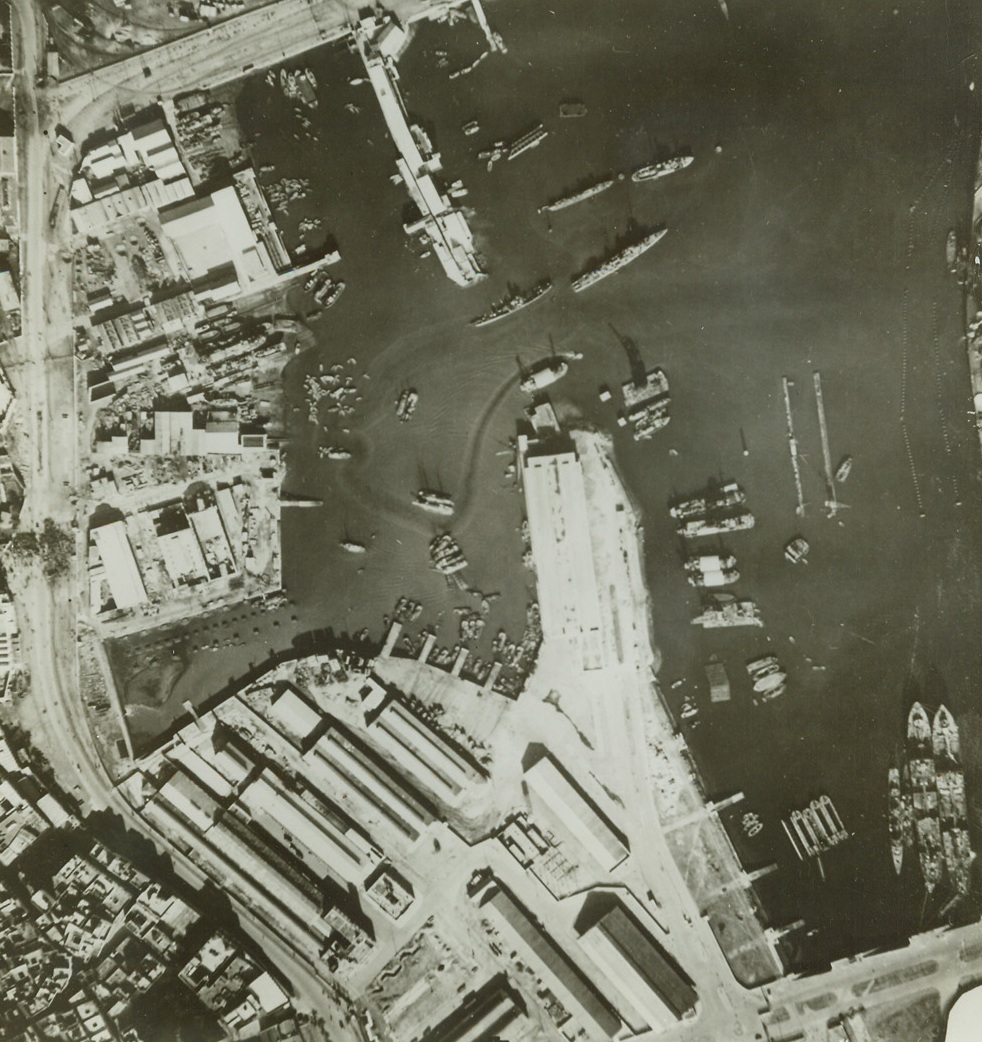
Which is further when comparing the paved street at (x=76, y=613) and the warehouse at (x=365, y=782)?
the paved street at (x=76, y=613)

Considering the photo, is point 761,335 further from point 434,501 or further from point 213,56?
point 213,56

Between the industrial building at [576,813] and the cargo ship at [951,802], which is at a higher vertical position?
the industrial building at [576,813]

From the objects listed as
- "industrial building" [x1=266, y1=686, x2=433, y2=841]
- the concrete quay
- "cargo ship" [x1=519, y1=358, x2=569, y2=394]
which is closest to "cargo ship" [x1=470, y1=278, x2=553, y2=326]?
"cargo ship" [x1=519, y1=358, x2=569, y2=394]

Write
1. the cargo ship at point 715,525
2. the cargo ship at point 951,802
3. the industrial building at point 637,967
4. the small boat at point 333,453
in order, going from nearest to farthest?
the industrial building at point 637,967, the cargo ship at point 715,525, the cargo ship at point 951,802, the small boat at point 333,453

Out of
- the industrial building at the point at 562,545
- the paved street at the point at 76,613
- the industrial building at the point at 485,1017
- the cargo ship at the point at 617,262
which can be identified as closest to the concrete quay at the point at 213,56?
the paved street at the point at 76,613

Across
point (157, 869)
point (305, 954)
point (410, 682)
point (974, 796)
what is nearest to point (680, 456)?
point (410, 682)

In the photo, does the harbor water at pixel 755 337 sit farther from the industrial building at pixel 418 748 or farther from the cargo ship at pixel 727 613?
the industrial building at pixel 418 748
